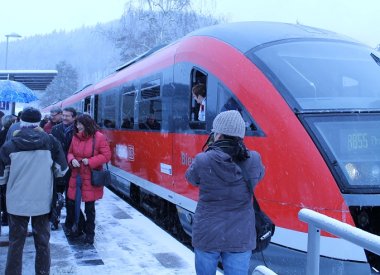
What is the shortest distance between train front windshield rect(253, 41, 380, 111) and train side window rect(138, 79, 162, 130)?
2359 millimetres

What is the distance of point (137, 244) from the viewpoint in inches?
212

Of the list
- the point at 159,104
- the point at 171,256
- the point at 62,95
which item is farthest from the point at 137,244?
the point at 62,95

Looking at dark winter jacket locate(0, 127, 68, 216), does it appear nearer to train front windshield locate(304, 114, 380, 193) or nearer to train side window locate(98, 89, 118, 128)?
train front windshield locate(304, 114, 380, 193)

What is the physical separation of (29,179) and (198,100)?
2.39 m

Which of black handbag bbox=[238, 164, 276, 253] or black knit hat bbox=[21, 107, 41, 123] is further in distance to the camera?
black knit hat bbox=[21, 107, 41, 123]

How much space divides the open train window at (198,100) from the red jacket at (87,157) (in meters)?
1.11

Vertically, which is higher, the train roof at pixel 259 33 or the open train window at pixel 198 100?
the train roof at pixel 259 33

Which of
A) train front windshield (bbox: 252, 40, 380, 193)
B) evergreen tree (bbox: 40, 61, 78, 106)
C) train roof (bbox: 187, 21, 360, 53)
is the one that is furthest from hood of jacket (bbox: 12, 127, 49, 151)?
evergreen tree (bbox: 40, 61, 78, 106)

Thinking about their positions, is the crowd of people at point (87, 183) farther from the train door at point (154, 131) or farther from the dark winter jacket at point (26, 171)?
the train door at point (154, 131)

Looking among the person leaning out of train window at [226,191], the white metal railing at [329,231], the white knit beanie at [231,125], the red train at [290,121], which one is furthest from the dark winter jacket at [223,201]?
the red train at [290,121]

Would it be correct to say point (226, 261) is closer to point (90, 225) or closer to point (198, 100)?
point (90, 225)

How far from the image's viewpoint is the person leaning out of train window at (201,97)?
5656 mm

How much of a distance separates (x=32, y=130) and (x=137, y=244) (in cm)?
198

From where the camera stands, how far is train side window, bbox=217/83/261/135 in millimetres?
4695
